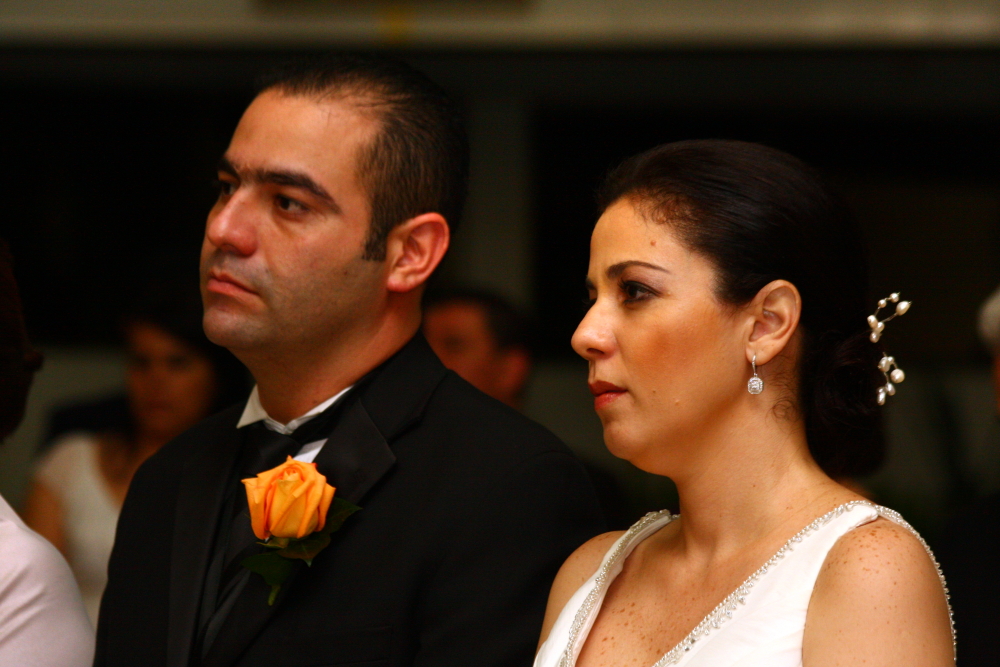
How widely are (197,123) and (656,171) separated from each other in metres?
3.91

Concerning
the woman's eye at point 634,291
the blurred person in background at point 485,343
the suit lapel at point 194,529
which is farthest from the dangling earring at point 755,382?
the blurred person in background at point 485,343

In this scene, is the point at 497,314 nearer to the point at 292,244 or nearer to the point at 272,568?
the point at 292,244

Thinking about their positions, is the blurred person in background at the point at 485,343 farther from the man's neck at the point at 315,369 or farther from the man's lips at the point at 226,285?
the man's lips at the point at 226,285

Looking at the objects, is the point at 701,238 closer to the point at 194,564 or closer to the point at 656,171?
the point at 656,171

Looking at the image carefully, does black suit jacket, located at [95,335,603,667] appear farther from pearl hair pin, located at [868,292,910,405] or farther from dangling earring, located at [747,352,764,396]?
pearl hair pin, located at [868,292,910,405]

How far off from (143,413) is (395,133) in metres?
1.95

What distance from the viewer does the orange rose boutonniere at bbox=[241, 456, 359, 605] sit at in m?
1.77

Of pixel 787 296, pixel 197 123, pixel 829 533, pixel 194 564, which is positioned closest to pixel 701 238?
pixel 787 296

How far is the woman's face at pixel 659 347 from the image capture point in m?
1.60

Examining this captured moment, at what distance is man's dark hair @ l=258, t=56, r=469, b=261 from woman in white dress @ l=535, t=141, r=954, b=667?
19.4 inches

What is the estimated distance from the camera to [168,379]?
3.60 m

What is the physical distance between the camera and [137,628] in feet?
6.78

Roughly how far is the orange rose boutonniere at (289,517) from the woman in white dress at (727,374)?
41 centimetres

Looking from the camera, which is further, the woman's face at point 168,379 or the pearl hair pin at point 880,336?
the woman's face at point 168,379
